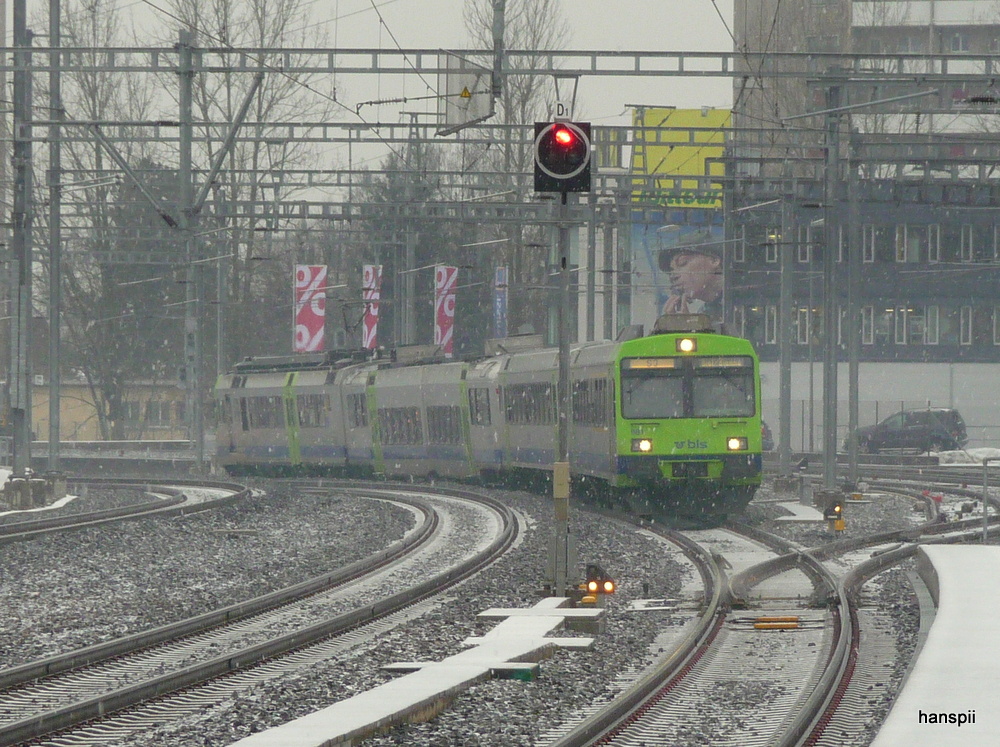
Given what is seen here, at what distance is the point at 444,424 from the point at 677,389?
41.9 feet

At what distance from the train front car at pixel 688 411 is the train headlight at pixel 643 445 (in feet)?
0.05

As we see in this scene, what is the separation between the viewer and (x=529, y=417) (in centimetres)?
3019

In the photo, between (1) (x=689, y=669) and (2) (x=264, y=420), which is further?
(2) (x=264, y=420)

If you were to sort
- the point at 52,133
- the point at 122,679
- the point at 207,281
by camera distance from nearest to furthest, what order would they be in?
the point at 122,679, the point at 52,133, the point at 207,281

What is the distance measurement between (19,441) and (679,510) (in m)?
12.6

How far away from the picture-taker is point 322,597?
15.6 m

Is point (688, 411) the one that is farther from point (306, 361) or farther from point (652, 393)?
point (306, 361)

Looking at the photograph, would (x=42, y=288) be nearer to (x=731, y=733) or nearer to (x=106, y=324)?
(x=106, y=324)

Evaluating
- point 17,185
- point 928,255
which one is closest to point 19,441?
point 17,185

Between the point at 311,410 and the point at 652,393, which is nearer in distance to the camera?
the point at 652,393

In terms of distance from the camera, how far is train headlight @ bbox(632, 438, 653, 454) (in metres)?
23.7

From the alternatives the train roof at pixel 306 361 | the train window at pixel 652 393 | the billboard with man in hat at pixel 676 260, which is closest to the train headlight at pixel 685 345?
the train window at pixel 652 393

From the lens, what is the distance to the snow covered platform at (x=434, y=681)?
7969 mm

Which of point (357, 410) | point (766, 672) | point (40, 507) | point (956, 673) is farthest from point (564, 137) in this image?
point (357, 410)
